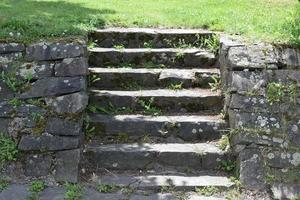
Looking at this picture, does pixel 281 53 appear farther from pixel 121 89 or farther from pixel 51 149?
pixel 51 149

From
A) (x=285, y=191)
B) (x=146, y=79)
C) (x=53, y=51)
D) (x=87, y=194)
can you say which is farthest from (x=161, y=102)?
(x=285, y=191)

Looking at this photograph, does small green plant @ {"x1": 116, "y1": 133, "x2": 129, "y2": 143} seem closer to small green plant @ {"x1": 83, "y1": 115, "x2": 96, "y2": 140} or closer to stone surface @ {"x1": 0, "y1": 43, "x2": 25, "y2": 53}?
small green plant @ {"x1": 83, "y1": 115, "x2": 96, "y2": 140}

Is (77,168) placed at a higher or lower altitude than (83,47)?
lower

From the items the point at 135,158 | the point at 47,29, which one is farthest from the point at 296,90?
the point at 47,29

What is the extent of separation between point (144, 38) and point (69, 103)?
6.30 feet

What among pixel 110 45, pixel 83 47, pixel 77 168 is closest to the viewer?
pixel 77 168

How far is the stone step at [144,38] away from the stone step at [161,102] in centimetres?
116

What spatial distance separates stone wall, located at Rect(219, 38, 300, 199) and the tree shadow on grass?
2153 millimetres

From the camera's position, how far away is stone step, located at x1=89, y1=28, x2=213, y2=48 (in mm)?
7277

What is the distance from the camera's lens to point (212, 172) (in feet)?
18.6

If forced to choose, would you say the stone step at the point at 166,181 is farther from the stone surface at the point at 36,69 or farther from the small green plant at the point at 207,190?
the stone surface at the point at 36,69

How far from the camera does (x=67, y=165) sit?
5.48 meters

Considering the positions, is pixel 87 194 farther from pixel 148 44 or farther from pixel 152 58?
pixel 148 44

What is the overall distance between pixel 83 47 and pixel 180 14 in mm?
2542
